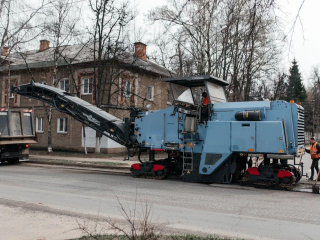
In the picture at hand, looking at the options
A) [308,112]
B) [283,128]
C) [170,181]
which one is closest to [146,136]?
[170,181]

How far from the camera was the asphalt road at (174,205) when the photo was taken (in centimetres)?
614

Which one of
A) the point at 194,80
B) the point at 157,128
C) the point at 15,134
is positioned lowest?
the point at 15,134

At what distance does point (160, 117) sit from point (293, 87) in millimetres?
57221

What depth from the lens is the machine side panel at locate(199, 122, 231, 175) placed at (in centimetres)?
1107

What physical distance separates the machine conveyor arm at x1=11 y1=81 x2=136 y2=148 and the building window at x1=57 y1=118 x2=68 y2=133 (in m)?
14.0

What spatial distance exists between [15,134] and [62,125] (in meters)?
11.8

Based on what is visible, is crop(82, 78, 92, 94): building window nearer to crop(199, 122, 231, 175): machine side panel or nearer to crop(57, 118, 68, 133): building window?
crop(57, 118, 68, 133): building window

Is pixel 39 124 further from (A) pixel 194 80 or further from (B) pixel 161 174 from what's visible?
(A) pixel 194 80

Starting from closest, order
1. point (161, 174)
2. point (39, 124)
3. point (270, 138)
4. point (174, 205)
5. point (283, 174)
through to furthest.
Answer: point (174, 205) < point (270, 138) < point (283, 174) < point (161, 174) < point (39, 124)

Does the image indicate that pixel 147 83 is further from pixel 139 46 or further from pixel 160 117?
pixel 160 117

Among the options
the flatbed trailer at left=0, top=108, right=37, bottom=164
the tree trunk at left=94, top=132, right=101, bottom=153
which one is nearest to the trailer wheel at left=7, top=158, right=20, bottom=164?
the flatbed trailer at left=0, top=108, right=37, bottom=164

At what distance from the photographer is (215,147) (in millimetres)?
11219

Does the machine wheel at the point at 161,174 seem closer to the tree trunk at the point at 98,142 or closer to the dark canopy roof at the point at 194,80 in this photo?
the dark canopy roof at the point at 194,80

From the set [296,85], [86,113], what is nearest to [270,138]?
[86,113]
